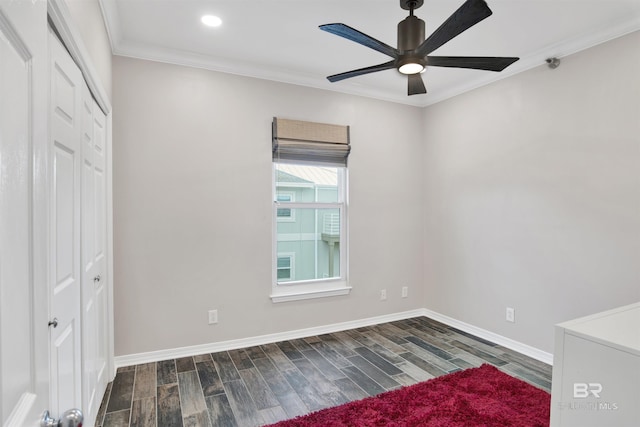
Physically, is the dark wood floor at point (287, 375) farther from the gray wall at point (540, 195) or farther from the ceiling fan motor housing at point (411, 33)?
the ceiling fan motor housing at point (411, 33)

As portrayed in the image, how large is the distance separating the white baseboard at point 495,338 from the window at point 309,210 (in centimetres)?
121

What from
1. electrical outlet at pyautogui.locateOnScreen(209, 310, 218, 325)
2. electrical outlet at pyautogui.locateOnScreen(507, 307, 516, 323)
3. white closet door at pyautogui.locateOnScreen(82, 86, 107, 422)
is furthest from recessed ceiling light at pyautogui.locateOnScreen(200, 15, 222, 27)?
electrical outlet at pyautogui.locateOnScreen(507, 307, 516, 323)

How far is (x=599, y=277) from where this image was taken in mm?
2662

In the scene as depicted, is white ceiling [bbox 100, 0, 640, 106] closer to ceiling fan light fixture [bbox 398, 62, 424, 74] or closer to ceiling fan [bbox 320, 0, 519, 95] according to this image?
ceiling fan [bbox 320, 0, 519, 95]

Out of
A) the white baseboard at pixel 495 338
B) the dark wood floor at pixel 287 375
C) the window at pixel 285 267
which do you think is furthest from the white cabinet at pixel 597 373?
the window at pixel 285 267

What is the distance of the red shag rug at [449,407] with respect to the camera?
2107 millimetres

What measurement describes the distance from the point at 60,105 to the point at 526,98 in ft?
11.4

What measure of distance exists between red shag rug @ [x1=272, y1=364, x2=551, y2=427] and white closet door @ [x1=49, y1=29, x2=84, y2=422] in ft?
3.91

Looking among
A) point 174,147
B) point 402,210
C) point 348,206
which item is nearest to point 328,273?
Result: point 348,206

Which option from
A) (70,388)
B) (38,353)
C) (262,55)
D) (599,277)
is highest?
(262,55)

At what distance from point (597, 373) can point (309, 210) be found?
2.84m

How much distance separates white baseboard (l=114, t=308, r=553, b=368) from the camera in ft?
9.71

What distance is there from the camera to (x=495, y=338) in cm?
342

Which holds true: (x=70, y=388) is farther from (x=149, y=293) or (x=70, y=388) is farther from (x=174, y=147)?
(x=174, y=147)
